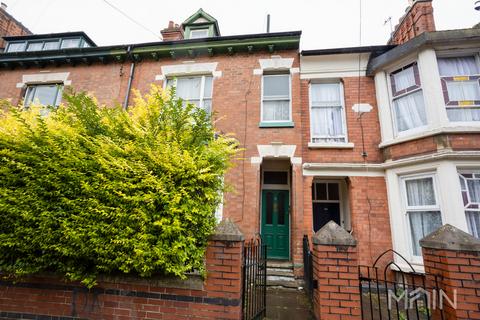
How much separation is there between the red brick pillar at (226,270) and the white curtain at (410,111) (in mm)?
6535

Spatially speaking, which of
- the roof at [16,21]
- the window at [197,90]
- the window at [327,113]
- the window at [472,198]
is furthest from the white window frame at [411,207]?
the roof at [16,21]

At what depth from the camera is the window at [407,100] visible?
21.7 ft

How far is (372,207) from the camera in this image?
6.71m

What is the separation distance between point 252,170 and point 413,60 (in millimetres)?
5885

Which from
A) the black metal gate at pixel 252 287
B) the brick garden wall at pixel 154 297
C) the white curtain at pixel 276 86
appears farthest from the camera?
the white curtain at pixel 276 86

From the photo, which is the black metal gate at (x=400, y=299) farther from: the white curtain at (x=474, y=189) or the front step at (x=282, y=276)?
the white curtain at (x=474, y=189)

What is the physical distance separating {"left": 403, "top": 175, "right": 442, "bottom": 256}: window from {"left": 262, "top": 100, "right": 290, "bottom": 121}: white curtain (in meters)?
4.15

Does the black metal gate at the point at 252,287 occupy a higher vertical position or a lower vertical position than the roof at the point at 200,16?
lower

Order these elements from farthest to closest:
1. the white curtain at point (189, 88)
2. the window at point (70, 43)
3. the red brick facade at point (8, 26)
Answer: the red brick facade at point (8, 26) → the window at point (70, 43) → the white curtain at point (189, 88)

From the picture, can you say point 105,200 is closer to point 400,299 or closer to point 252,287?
point 252,287

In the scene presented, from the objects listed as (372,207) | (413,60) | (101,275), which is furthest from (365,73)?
(101,275)

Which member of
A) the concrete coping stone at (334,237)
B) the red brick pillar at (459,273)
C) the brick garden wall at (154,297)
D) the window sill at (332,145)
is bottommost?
the brick garden wall at (154,297)

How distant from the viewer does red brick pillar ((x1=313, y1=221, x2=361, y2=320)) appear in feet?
9.45

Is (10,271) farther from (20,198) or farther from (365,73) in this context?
(365,73)
